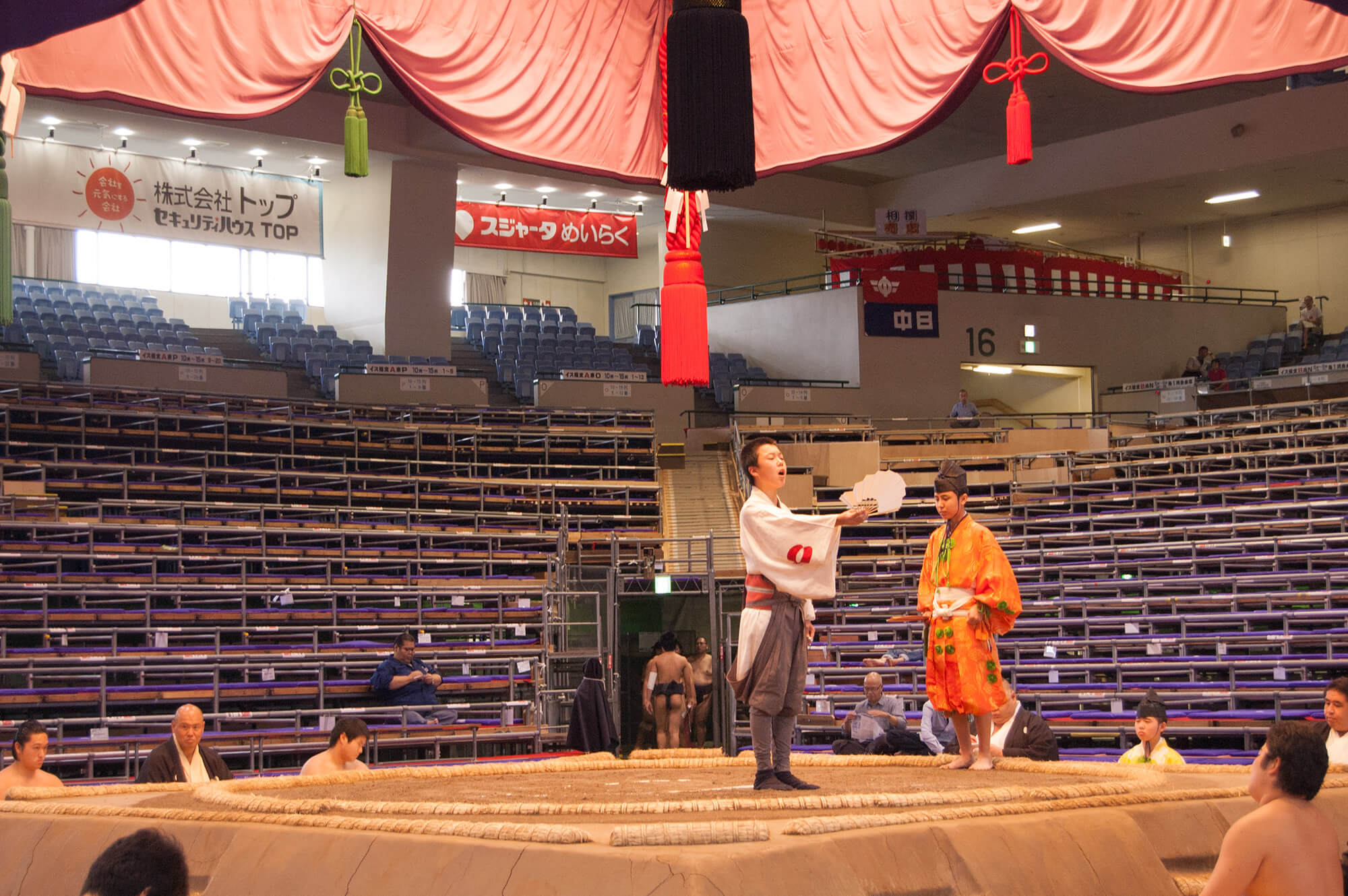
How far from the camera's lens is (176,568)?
8.52 metres

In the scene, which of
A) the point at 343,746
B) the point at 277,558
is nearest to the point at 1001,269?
the point at 277,558

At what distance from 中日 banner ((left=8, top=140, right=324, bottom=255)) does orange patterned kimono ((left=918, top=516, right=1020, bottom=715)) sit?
36.1ft

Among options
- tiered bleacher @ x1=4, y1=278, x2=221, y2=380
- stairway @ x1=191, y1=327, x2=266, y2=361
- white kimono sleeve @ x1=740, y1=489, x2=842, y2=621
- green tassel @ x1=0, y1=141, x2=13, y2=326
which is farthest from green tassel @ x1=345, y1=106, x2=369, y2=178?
stairway @ x1=191, y1=327, x2=266, y2=361

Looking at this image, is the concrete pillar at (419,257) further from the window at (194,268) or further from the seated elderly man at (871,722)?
the seated elderly man at (871,722)

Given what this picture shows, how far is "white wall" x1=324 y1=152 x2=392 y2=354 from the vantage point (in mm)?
13930

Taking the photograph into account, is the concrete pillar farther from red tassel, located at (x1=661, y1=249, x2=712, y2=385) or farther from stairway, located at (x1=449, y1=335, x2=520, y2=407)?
red tassel, located at (x1=661, y1=249, x2=712, y2=385)

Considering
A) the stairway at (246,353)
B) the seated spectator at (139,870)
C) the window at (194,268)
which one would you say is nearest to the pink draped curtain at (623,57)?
the seated spectator at (139,870)

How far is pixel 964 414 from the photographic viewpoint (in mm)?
14094

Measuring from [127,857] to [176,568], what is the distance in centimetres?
740

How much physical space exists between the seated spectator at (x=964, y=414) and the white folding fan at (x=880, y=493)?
427 inches

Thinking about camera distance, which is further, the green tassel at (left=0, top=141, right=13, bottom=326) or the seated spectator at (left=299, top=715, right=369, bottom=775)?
the seated spectator at (left=299, top=715, right=369, bottom=775)

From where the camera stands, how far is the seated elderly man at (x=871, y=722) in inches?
259

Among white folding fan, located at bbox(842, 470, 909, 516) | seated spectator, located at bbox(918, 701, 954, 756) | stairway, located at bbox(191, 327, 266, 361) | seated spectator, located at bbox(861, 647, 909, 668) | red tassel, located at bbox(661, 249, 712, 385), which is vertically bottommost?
seated spectator, located at bbox(918, 701, 954, 756)

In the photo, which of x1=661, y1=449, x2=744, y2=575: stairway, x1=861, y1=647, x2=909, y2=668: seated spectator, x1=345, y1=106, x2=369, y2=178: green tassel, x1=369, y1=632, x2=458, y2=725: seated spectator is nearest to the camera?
x1=345, y1=106, x2=369, y2=178: green tassel
